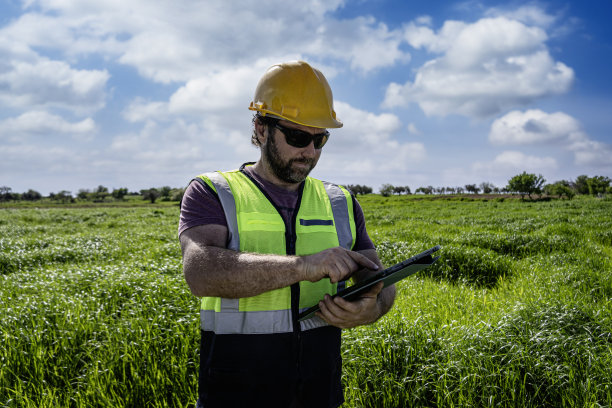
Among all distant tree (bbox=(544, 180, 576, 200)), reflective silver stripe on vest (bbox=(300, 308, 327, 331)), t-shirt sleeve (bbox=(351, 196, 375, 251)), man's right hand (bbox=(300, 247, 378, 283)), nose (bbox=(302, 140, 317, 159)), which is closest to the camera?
man's right hand (bbox=(300, 247, 378, 283))

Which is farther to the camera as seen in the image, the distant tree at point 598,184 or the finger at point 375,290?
the distant tree at point 598,184

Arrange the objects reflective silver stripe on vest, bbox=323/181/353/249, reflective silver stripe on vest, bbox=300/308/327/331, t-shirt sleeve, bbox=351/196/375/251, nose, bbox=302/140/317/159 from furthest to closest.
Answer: t-shirt sleeve, bbox=351/196/375/251 → reflective silver stripe on vest, bbox=323/181/353/249 → nose, bbox=302/140/317/159 → reflective silver stripe on vest, bbox=300/308/327/331

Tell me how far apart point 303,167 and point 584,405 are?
2.66m

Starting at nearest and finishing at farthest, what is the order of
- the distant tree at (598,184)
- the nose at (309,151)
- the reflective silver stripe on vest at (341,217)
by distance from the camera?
the nose at (309,151) < the reflective silver stripe on vest at (341,217) < the distant tree at (598,184)

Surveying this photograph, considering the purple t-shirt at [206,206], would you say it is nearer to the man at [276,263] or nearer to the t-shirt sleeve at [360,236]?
the man at [276,263]

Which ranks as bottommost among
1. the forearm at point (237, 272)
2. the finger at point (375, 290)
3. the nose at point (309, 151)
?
the finger at point (375, 290)

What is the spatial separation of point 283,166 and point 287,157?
0.17 feet

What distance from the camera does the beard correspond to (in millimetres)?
1949

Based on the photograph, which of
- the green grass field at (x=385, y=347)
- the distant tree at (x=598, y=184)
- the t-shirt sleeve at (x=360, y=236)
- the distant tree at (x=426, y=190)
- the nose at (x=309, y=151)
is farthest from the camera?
the distant tree at (x=426, y=190)

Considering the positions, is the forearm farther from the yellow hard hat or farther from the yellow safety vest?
the yellow hard hat

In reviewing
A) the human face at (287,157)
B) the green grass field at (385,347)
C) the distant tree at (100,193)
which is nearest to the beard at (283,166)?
the human face at (287,157)

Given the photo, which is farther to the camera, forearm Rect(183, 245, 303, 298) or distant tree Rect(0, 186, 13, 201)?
distant tree Rect(0, 186, 13, 201)

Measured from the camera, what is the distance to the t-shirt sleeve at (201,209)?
170 centimetres

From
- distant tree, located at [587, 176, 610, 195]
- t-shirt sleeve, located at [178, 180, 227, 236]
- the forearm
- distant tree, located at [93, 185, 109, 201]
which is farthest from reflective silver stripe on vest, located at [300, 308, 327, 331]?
distant tree, located at [93, 185, 109, 201]
